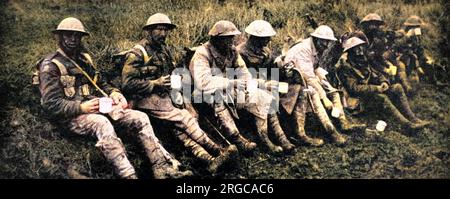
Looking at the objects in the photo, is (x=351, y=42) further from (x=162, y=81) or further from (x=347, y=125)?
(x=162, y=81)

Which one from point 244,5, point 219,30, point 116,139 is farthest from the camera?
point 244,5

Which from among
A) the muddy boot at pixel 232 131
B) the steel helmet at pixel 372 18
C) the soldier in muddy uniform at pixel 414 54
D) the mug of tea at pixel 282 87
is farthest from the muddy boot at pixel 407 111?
the muddy boot at pixel 232 131

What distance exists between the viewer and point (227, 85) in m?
9.96

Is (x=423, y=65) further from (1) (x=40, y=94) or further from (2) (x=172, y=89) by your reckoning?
(1) (x=40, y=94)

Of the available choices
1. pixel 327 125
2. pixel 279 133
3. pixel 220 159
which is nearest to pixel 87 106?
pixel 220 159

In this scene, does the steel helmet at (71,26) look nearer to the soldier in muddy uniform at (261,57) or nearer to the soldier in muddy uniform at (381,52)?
the soldier in muddy uniform at (261,57)

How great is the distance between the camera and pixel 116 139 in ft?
30.5

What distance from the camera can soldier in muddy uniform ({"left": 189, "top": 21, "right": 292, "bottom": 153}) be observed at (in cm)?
989

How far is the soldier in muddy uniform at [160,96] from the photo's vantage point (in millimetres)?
9594

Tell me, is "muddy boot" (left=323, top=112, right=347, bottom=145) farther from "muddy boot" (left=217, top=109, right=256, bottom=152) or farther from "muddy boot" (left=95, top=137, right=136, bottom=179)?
"muddy boot" (left=95, top=137, right=136, bottom=179)

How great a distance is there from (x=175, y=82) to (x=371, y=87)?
3329mm

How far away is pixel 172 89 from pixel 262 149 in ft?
5.41
